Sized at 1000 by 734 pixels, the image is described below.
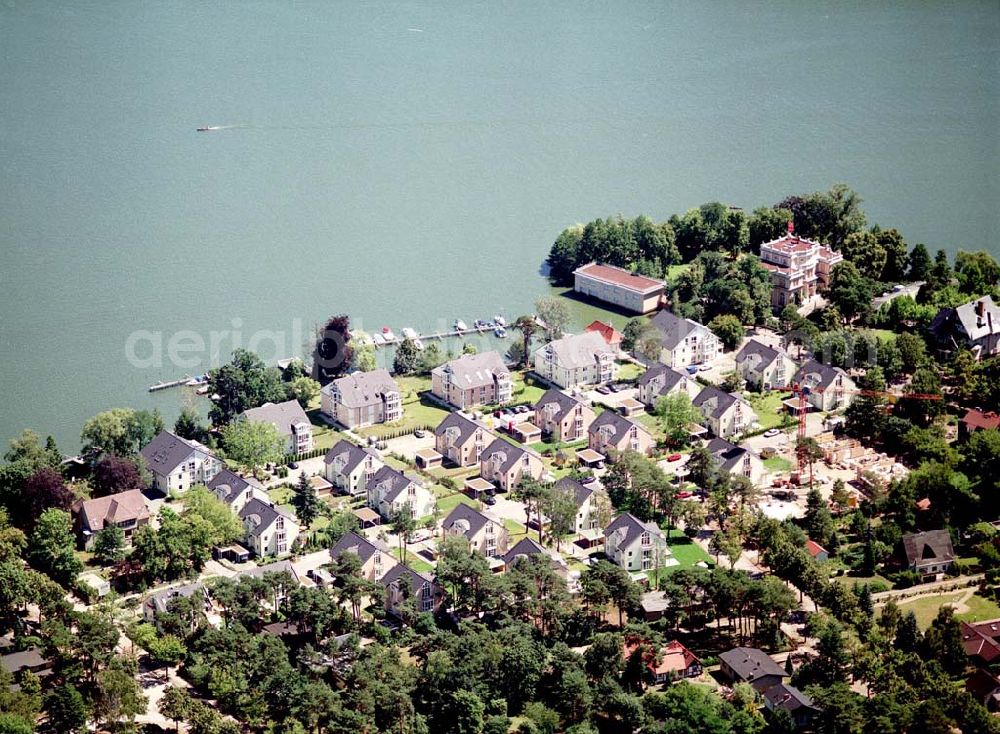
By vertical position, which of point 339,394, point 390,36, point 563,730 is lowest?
point 563,730

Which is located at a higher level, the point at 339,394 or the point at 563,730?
the point at 339,394

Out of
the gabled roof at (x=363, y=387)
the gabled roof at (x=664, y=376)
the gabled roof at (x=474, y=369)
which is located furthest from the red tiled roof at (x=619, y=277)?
the gabled roof at (x=363, y=387)

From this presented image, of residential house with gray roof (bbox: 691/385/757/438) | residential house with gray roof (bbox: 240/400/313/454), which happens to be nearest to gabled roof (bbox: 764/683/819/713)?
residential house with gray roof (bbox: 691/385/757/438)

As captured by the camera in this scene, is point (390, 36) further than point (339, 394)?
Yes

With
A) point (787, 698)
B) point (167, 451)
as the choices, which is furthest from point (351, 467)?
point (787, 698)

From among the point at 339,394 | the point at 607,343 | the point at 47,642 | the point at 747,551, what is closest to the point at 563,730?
the point at 747,551

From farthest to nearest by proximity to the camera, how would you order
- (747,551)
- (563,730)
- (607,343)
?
(607,343)
(747,551)
(563,730)

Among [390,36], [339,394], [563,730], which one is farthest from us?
[390,36]

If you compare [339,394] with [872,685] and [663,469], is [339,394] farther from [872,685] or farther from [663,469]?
[872,685]
